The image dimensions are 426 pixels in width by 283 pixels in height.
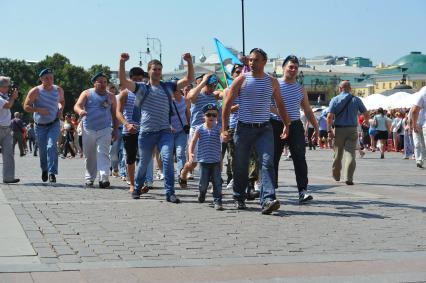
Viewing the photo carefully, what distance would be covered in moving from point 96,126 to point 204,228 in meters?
4.93

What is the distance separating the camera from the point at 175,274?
529 cm

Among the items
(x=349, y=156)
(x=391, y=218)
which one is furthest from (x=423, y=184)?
(x=391, y=218)

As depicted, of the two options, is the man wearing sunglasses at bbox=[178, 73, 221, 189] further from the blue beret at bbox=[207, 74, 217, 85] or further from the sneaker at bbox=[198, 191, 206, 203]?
the sneaker at bbox=[198, 191, 206, 203]

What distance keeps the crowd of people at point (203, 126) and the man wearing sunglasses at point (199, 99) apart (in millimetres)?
16

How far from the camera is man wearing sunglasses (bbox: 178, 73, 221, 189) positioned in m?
10.5

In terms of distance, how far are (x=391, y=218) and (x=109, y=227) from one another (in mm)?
3028

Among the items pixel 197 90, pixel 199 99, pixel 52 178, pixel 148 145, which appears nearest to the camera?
pixel 148 145

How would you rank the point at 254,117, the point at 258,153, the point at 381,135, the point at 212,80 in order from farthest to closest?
the point at 381,135
the point at 212,80
the point at 258,153
the point at 254,117

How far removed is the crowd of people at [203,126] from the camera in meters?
8.68

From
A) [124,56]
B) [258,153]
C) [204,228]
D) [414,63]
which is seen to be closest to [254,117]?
[258,153]

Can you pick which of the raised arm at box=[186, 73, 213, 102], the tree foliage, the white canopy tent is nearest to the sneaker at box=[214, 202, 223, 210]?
the raised arm at box=[186, 73, 213, 102]

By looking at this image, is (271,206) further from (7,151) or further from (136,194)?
(7,151)

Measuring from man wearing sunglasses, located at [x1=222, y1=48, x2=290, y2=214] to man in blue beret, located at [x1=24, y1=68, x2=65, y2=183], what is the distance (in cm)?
434

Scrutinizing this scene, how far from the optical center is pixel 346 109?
12.8m
